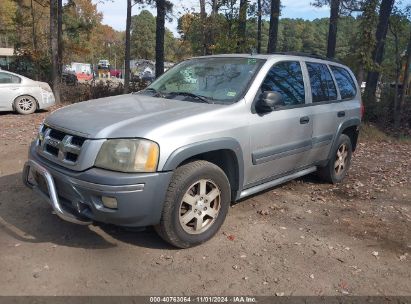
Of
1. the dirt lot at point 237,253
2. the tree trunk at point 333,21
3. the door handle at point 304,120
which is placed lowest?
the dirt lot at point 237,253

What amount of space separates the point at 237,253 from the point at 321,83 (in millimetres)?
2813

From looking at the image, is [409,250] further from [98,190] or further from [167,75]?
[167,75]

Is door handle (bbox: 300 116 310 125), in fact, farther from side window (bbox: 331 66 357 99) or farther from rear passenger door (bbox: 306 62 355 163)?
side window (bbox: 331 66 357 99)

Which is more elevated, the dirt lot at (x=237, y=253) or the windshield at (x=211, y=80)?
the windshield at (x=211, y=80)

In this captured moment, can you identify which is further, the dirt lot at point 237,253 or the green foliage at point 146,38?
the green foliage at point 146,38

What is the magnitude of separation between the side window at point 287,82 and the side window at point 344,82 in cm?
114

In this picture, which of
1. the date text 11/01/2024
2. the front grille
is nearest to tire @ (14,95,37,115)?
the front grille

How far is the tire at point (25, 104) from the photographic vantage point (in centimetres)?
1223

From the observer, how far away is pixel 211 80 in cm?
472

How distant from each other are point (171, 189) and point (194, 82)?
161 centimetres

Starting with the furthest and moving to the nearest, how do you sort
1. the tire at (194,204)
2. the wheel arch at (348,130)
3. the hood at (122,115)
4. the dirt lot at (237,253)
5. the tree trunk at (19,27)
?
the tree trunk at (19,27)
the wheel arch at (348,130)
the tire at (194,204)
the hood at (122,115)
the dirt lot at (237,253)

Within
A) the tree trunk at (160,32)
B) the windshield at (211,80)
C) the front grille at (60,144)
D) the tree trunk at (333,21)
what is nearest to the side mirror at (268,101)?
the windshield at (211,80)

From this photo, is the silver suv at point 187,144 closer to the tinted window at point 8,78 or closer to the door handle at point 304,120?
the door handle at point 304,120

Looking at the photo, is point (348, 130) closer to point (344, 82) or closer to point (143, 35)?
point (344, 82)
